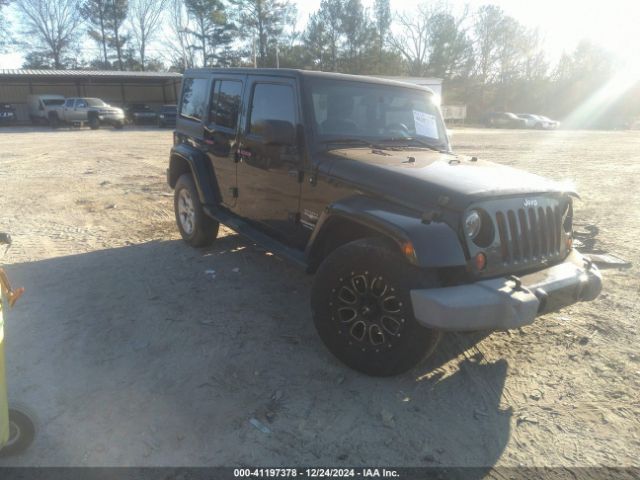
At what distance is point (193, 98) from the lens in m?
5.75

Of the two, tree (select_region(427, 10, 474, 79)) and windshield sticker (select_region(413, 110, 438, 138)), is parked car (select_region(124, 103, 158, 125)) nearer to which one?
windshield sticker (select_region(413, 110, 438, 138))

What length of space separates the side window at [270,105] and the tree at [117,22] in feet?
190

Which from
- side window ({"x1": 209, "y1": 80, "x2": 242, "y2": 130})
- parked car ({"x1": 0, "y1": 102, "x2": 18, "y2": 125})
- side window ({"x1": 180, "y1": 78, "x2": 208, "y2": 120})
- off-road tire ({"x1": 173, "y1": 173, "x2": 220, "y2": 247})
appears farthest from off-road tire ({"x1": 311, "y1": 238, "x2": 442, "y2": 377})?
parked car ({"x1": 0, "y1": 102, "x2": 18, "y2": 125})

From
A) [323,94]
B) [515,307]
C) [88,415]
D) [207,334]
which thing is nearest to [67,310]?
[207,334]

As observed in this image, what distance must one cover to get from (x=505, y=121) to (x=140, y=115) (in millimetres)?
31251

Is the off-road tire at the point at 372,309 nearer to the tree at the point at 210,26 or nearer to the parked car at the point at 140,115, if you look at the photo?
the parked car at the point at 140,115

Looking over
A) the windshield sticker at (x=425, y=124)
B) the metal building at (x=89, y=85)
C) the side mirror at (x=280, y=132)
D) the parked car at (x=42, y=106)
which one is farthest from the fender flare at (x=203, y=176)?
Result: the metal building at (x=89, y=85)

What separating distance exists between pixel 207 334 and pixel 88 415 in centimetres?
113

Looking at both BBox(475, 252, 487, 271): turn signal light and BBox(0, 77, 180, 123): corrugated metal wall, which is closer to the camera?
BBox(475, 252, 487, 271): turn signal light

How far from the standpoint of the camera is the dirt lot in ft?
8.59

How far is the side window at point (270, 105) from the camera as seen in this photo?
13.2ft

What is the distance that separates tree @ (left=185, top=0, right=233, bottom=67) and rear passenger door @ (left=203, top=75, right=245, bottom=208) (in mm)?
50506

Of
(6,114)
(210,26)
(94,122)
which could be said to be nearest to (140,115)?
(94,122)

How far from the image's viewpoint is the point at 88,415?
2803mm
